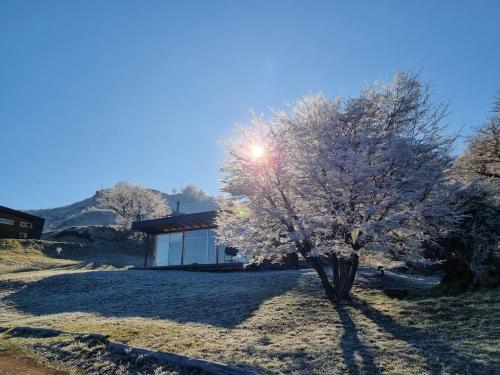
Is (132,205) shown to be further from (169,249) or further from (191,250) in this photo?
(191,250)

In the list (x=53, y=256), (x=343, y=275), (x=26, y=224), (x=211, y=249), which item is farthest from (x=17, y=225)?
(x=343, y=275)

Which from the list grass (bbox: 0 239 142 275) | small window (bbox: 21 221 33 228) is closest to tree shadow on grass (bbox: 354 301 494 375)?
grass (bbox: 0 239 142 275)

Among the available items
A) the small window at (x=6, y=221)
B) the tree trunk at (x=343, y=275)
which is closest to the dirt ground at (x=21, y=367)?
the tree trunk at (x=343, y=275)

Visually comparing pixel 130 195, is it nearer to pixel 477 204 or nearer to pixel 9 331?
pixel 9 331

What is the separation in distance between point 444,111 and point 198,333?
44.8ft

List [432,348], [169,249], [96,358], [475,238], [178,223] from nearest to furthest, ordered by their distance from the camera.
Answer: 1. [432,348]
2. [96,358]
3. [475,238]
4. [178,223]
5. [169,249]

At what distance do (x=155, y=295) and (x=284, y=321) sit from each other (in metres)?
9.66

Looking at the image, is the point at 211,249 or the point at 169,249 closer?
the point at 211,249

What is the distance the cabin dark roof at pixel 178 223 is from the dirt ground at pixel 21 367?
2049 cm

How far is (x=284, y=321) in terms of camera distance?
1441 centimetres

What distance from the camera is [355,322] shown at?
1366 cm

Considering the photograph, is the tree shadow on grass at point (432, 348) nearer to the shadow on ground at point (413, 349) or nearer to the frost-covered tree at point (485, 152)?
the shadow on ground at point (413, 349)

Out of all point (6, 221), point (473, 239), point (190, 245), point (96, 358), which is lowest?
point (96, 358)

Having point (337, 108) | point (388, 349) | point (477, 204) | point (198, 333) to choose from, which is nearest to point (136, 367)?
point (198, 333)
